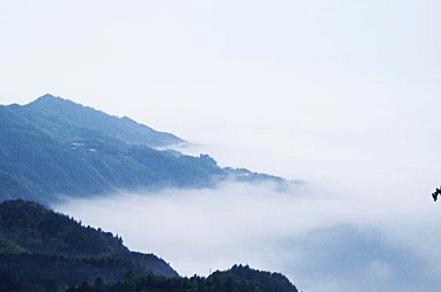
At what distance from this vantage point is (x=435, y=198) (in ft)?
334

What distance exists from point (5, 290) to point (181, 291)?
126ft

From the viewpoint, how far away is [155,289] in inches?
7785

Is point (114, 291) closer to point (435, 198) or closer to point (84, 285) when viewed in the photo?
point (84, 285)

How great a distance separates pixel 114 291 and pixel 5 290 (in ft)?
83.6

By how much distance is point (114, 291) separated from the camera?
631ft

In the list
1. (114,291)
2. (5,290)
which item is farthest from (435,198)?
(5,290)

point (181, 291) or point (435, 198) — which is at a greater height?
point (181, 291)

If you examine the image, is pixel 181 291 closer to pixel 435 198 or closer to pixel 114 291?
pixel 114 291

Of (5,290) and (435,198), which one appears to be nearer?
(435,198)

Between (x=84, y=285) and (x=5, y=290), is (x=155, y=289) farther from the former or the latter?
(x=5, y=290)

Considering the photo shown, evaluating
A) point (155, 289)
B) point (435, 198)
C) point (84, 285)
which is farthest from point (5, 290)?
point (435, 198)

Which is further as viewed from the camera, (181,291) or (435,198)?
(181,291)

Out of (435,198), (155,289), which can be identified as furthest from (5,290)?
(435,198)

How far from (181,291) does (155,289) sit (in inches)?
232
